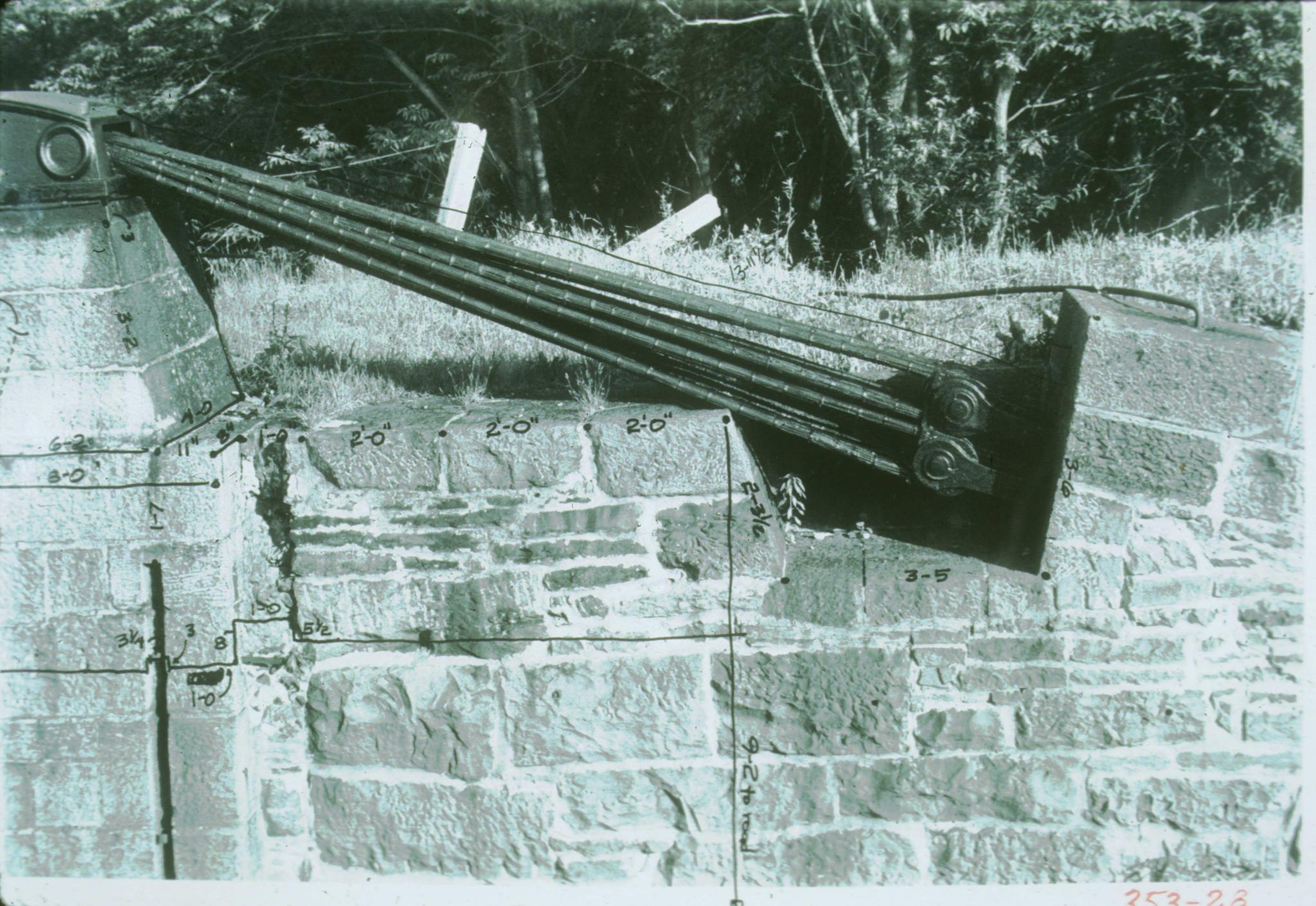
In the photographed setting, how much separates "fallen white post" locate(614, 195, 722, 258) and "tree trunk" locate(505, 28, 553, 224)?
1.30 feet

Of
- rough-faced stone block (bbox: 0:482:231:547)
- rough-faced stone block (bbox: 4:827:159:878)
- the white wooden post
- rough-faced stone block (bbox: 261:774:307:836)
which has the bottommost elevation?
rough-faced stone block (bbox: 4:827:159:878)

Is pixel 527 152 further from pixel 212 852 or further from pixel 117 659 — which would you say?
pixel 212 852

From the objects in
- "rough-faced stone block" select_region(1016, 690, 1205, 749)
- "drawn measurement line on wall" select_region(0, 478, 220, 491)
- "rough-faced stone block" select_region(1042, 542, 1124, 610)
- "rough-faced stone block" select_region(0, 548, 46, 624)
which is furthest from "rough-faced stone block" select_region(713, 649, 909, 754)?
"rough-faced stone block" select_region(0, 548, 46, 624)

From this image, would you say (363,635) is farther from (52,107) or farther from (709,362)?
(52,107)

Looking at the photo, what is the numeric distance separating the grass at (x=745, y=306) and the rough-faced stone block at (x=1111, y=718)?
4.04 feet

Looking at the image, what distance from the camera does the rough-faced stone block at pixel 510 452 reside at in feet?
10.4

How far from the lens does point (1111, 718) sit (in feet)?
10.5

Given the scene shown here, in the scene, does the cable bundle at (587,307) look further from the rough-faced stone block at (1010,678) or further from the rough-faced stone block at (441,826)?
the rough-faced stone block at (441,826)

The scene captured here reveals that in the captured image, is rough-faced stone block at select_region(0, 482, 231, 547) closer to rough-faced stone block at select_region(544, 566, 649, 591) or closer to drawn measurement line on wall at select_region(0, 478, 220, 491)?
drawn measurement line on wall at select_region(0, 478, 220, 491)

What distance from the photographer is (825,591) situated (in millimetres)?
3242

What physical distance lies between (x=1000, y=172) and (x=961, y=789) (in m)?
2.38

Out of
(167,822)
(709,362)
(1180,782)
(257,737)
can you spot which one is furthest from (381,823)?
(1180,782)

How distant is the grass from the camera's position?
11.3 ft

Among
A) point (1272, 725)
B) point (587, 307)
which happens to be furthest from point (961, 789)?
point (587, 307)
